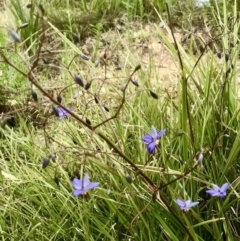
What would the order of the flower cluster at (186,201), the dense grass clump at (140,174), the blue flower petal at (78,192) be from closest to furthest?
the blue flower petal at (78,192)
the flower cluster at (186,201)
the dense grass clump at (140,174)

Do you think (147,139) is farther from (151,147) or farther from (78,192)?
(78,192)

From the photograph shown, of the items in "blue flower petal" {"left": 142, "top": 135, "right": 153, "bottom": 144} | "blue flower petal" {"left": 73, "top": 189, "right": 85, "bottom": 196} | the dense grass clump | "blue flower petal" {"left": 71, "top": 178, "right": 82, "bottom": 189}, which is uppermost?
"blue flower petal" {"left": 142, "top": 135, "right": 153, "bottom": 144}

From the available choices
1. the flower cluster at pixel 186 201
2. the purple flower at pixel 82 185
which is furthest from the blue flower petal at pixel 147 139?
the purple flower at pixel 82 185

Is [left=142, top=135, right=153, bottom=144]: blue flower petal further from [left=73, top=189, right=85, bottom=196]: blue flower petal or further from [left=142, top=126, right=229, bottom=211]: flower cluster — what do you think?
[left=73, top=189, right=85, bottom=196]: blue flower petal

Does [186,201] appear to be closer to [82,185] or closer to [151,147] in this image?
[151,147]

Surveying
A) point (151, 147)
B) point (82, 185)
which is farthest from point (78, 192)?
point (151, 147)

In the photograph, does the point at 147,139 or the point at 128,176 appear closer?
the point at 128,176

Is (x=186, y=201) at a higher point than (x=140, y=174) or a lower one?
lower

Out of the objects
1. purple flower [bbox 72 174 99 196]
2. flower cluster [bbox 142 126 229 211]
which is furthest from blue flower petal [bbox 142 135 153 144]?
purple flower [bbox 72 174 99 196]

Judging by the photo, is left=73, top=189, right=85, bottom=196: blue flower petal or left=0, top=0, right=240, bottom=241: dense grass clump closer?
left=73, top=189, right=85, bottom=196: blue flower petal

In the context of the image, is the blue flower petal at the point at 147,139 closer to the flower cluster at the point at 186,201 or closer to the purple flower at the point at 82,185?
the flower cluster at the point at 186,201

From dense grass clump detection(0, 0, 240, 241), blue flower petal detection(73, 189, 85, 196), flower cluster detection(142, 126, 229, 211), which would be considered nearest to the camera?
blue flower petal detection(73, 189, 85, 196)
